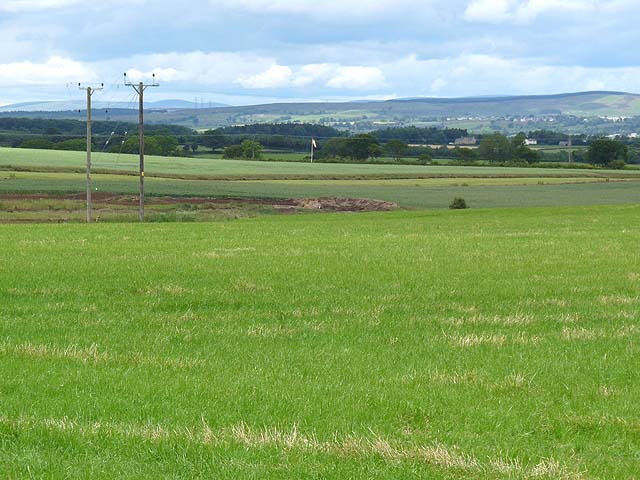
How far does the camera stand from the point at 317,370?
37.3 feet

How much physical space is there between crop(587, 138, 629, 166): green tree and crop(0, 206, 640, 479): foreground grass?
140 m

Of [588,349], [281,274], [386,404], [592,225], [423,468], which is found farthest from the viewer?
[592,225]

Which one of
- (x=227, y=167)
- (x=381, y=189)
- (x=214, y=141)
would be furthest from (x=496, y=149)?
(x=381, y=189)

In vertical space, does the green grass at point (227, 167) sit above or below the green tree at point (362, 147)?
below

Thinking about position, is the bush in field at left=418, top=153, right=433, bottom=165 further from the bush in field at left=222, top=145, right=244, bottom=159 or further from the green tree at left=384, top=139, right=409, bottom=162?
the bush in field at left=222, top=145, right=244, bottom=159

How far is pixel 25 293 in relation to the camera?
18.5 m

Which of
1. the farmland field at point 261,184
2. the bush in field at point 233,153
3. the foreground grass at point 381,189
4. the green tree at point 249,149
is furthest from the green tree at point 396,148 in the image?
the foreground grass at point 381,189

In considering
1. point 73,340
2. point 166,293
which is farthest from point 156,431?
point 166,293

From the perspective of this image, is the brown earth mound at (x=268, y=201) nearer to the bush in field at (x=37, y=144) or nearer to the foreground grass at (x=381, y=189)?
the foreground grass at (x=381, y=189)

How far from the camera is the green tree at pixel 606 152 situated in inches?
6211

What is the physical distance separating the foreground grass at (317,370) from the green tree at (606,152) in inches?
5497

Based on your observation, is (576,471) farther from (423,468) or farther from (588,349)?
(588,349)

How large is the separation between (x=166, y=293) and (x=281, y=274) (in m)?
4.18

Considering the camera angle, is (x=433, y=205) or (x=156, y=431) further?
(x=433, y=205)
